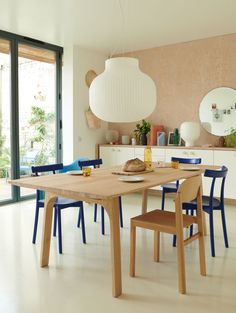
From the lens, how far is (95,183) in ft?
8.59

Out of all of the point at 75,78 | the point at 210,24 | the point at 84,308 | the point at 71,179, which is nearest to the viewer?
the point at 84,308

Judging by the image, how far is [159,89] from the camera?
19.3 feet

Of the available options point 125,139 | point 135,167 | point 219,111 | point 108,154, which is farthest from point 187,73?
point 135,167

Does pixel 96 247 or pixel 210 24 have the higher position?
pixel 210 24

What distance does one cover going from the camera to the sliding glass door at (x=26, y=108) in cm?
512

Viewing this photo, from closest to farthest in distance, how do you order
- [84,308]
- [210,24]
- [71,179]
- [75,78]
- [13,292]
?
1. [84,308]
2. [13,292]
3. [71,179]
4. [210,24]
5. [75,78]

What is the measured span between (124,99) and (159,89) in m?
3.07

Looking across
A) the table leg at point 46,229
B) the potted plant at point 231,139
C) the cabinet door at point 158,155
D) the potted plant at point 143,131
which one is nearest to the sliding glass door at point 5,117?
the potted plant at point 143,131

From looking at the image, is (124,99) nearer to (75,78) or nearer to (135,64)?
(135,64)

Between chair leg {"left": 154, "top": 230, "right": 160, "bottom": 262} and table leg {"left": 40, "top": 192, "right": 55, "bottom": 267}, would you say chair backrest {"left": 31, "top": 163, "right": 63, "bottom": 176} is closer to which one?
table leg {"left": 40, "top": 192, "right": 55, "bottom": 267}

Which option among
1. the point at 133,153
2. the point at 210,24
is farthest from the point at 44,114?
the point at 210,24

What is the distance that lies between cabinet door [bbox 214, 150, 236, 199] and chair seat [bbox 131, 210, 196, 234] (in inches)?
94.6

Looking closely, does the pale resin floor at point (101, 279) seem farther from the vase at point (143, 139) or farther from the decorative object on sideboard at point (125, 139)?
the decorative object on sideboard at point (125, 139)

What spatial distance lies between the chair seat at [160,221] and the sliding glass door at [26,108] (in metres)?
3.06
